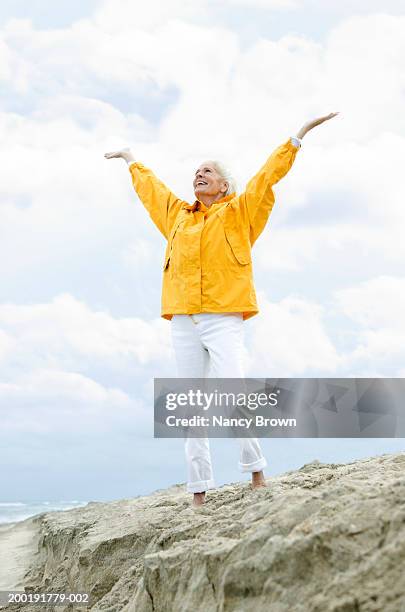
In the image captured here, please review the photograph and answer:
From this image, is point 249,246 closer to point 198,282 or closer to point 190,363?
point 198,282

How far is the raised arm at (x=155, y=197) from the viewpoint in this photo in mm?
5031

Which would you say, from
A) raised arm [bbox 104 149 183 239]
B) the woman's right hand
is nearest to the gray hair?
raised arm [bbox 104 149 183 239]

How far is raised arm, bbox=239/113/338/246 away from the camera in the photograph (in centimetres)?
456

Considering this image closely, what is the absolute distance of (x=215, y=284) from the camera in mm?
4504

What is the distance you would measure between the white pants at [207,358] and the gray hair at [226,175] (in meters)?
0.98

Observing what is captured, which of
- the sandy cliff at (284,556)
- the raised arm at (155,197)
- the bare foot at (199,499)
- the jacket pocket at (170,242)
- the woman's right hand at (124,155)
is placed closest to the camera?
the sandy cliff at (284,556)

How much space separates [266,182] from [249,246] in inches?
17.8

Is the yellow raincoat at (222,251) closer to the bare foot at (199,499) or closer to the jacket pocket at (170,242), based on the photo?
the jacket pocket at (170,242)

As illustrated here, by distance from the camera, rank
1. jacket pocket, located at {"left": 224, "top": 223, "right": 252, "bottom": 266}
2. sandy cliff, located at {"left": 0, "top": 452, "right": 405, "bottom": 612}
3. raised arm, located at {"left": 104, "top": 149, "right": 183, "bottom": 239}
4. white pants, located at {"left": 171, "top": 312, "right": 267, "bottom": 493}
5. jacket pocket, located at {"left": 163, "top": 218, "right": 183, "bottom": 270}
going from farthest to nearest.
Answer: raised arm, located at {"left": 104, "top": 149, "right": 183, "bottom": 239} → jacket pocket, located at {"left": 163, "top": 218, "right": 183, "bottom": 270} → jacket pocket, located at {"left": 224, "top": 223, "right": 252, "bottom": 266} → white pants, located at {"left": 171, "top": 312, "right": 267, "bottom": 493} → sandy cliff, located at {"left": 0, "top": 452, "right": 405, "bottom": 612}

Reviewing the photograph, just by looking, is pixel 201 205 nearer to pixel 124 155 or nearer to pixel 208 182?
pixel 208 182

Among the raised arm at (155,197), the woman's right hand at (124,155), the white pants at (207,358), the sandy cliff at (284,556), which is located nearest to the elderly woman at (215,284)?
the white pants at (207,358)

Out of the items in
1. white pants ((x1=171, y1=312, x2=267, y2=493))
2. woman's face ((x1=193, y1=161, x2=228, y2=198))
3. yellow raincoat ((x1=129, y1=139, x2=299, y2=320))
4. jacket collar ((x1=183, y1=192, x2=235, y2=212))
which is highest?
woman's face ((x1=193, y1=161, x2=228, y2=198))

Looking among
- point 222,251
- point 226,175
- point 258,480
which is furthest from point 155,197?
point 258,480

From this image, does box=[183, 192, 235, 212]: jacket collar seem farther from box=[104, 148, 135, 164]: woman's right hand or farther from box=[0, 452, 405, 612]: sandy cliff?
box=[0, 452, 405, 612]: sandy cliff
